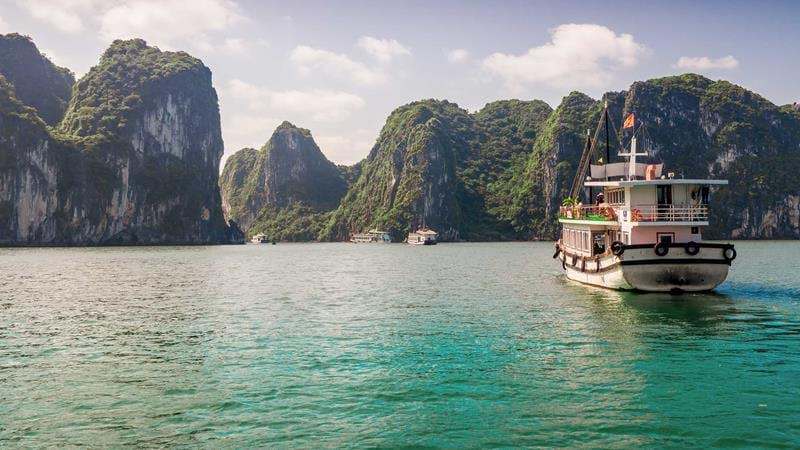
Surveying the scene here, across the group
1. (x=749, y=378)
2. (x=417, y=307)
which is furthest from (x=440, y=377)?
(x=417, y=307)

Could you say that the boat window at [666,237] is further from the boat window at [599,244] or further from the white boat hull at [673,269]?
the boat window at [599,244]

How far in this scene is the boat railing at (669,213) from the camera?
107 ft

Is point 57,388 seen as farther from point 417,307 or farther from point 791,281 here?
point 791,281

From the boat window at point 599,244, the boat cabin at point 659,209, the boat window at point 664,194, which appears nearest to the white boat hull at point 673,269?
the boat cabin at point 659,209

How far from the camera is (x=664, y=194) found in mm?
33750

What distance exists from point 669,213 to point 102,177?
174580 mm

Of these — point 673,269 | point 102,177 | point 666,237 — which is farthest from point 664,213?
point 102,177

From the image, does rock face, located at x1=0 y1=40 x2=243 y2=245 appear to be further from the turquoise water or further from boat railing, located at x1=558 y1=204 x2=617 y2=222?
boat railing, located at x1=558 y1=204 x2=617 y2=222

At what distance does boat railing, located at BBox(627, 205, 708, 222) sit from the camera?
32750 millimetres

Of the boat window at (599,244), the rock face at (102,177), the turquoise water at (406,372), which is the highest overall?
the rock face at (102,177)

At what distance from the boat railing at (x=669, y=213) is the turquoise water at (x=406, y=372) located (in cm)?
424

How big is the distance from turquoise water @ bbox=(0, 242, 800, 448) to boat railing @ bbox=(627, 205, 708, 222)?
4.24 metres

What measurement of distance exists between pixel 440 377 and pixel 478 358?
2.64m

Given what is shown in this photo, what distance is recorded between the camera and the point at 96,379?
16.5m
